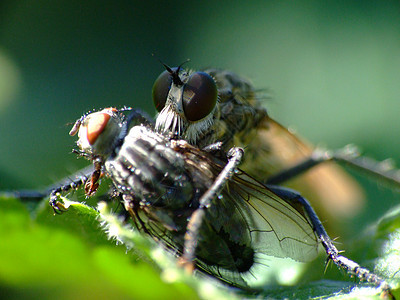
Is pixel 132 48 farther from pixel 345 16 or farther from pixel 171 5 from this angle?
pixel 345 16

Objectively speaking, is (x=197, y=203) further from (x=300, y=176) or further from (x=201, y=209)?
(x=300, y=176)

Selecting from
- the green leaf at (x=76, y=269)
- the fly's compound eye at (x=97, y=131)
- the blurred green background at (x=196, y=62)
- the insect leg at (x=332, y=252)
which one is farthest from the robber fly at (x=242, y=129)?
the green leaf at (x=76, y=269)

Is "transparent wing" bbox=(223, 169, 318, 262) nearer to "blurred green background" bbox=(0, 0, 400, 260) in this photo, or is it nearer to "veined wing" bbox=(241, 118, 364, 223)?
"veined wing" bbox=(241, 118, 364, 223)

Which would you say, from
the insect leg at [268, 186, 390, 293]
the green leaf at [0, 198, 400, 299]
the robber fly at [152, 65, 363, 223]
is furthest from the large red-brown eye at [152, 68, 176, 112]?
the green leaf at [0, 198, 400, 299]

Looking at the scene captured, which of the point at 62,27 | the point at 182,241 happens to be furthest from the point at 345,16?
the point at 182,241

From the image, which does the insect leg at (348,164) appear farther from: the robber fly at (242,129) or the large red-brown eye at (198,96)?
the large red-brown eye at (198,96)

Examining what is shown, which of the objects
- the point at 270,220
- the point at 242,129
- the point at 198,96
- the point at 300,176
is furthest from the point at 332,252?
the point at 300,176
